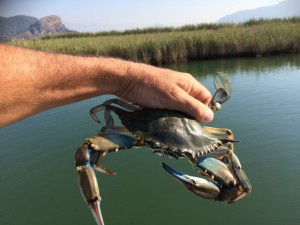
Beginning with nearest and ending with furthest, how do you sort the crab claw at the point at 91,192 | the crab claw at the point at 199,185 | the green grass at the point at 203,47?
1. the crab claw at the point at 91,192
2. the crab claw at the point at 199,185
3. the green grass at the point at 203,47

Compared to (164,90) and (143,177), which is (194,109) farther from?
(143,177)

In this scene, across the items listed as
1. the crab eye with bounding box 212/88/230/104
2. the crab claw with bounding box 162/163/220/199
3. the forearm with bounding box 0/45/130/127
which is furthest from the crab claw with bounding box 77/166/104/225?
the crab eye with bounding box 212/88/230/104

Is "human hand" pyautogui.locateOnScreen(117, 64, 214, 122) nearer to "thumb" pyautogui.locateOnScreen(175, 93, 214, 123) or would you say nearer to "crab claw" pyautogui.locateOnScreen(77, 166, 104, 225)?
"thumb" pyautogui.locateOnScreen(175, 93, 214, 123)

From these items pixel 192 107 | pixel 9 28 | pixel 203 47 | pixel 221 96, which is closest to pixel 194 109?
pixel 192 107

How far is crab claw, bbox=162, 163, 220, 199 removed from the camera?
1.97m

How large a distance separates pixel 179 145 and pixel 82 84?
78cm

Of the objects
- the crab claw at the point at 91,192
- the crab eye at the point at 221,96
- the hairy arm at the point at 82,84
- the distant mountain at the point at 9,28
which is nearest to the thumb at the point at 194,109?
the hairy arm at the point at 82,84

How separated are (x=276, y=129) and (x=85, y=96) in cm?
608

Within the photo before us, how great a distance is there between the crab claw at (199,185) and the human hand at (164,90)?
406mm

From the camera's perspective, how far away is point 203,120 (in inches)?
84.4

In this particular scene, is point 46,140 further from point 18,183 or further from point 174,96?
point 174,96

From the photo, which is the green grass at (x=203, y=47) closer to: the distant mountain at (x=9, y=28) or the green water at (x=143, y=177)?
the distant mountain at (x=9, y=28)

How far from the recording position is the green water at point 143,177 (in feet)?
15.8

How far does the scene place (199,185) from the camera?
1.98 metres
